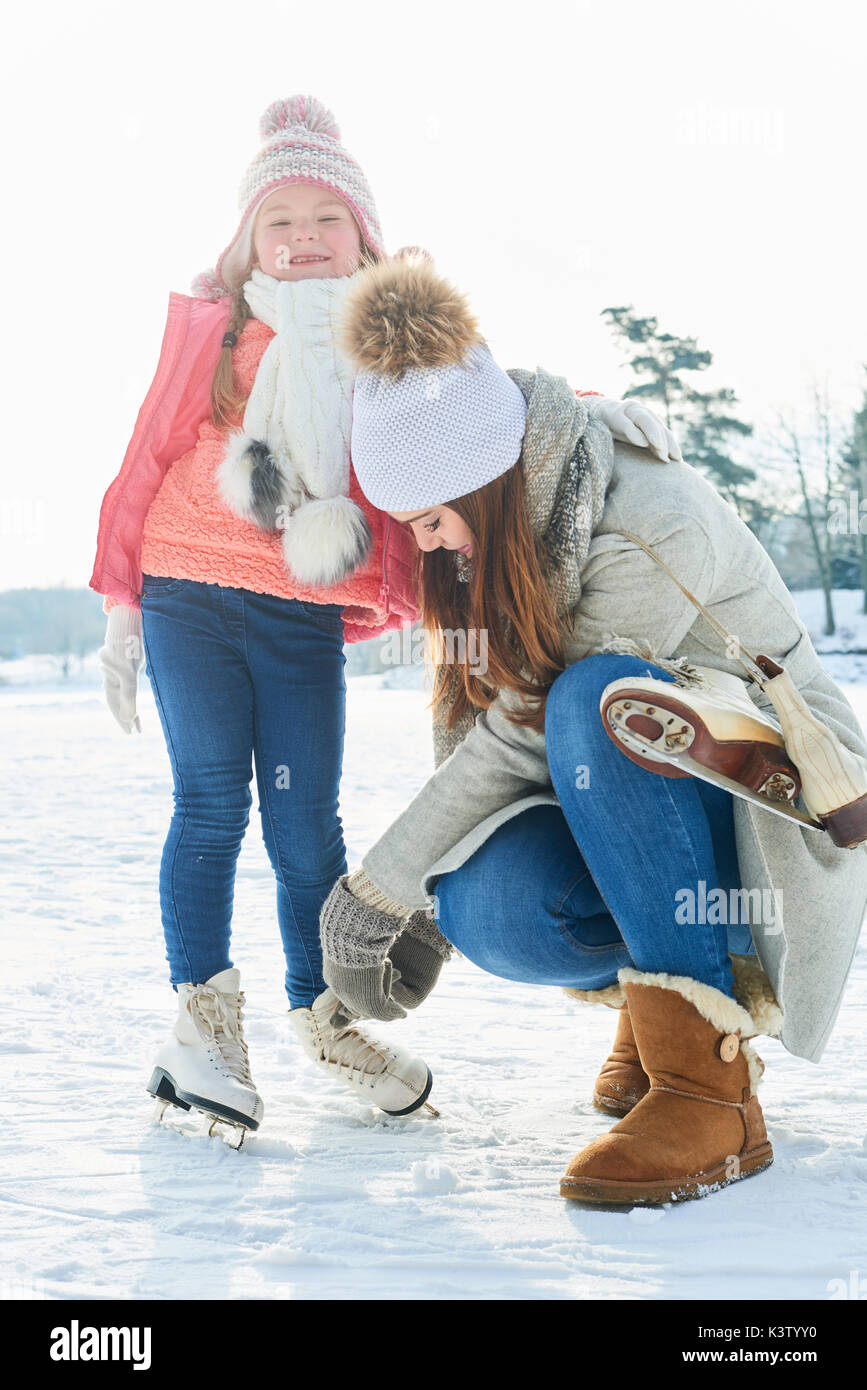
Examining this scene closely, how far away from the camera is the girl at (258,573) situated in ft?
7.10

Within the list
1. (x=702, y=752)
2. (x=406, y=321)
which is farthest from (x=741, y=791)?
(x=406, y=321)

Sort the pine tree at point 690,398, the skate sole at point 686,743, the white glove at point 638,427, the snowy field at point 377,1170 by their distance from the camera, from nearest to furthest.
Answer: the snowy field at point 377,1170
the skate sole at point 686,743
the white glove at point 638,427
the pine tree at point 690,398

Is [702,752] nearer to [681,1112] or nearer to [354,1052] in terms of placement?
[681,1112]

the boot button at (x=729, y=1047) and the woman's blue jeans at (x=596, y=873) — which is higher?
the woman's blue jeans at (x=596, y=873)

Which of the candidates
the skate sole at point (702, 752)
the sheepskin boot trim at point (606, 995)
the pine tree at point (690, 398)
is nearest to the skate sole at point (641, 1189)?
the sheepskin boot trim at point (606, 995)

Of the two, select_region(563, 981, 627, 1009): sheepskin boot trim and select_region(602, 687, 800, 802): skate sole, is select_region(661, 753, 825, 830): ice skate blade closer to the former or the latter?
select_region(602, 687, 800, 802): skate sole

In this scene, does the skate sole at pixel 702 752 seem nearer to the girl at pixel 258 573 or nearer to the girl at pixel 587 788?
the girl at pixel 587 788

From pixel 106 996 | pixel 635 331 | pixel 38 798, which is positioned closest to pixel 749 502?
pixel 635 331

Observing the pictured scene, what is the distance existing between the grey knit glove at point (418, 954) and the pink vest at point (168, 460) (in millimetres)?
571

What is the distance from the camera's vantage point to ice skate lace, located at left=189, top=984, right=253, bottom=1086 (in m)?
2.05

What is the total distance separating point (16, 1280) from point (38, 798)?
552cm

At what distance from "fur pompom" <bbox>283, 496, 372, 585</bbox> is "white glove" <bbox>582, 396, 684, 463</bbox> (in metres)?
0.46

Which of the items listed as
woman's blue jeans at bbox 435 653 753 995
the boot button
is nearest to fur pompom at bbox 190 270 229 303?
woman's blue jeans at bbox 435 653 753 995

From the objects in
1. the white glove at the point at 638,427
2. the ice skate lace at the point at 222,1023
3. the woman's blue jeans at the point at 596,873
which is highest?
the white glove at the point at 638,427
